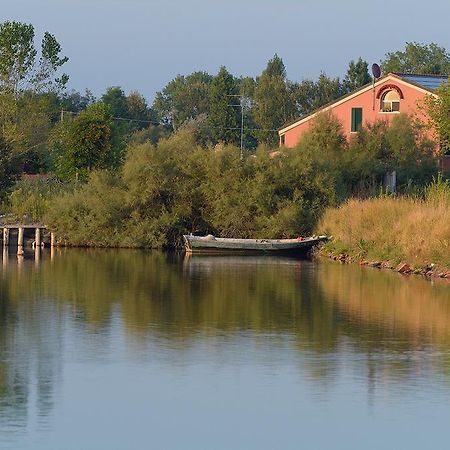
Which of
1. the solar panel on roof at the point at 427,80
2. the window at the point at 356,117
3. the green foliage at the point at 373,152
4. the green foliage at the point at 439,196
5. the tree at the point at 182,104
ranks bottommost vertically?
the green foliage at the point at 439,196

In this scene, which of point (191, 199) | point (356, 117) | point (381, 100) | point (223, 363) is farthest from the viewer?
point (356, 117)

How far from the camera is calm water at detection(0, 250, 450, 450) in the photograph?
1633 cm

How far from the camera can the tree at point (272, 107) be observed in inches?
3821

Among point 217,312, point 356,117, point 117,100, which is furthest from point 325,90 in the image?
point 217,312

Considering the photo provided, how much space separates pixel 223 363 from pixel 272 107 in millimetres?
77805

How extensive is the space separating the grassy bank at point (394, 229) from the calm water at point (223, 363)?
6.17ft

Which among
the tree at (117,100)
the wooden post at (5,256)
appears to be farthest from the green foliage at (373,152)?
the tree at (117,100)

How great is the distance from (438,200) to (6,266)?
46.3 ft

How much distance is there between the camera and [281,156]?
48.7m

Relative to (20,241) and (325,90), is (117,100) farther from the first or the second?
(20,241)

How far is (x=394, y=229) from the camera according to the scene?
3950 cm

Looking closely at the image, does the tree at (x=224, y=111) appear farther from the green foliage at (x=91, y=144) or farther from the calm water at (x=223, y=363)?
the calm water at (x=223, y=363)

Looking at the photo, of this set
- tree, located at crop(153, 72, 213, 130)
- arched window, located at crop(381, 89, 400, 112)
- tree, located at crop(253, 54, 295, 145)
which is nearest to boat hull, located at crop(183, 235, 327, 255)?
arched window, located at crop(381, 89, 400, 112)

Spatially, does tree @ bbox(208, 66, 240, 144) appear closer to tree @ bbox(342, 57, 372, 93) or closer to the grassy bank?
tree @ bbox(342, 57, 372, 93)
